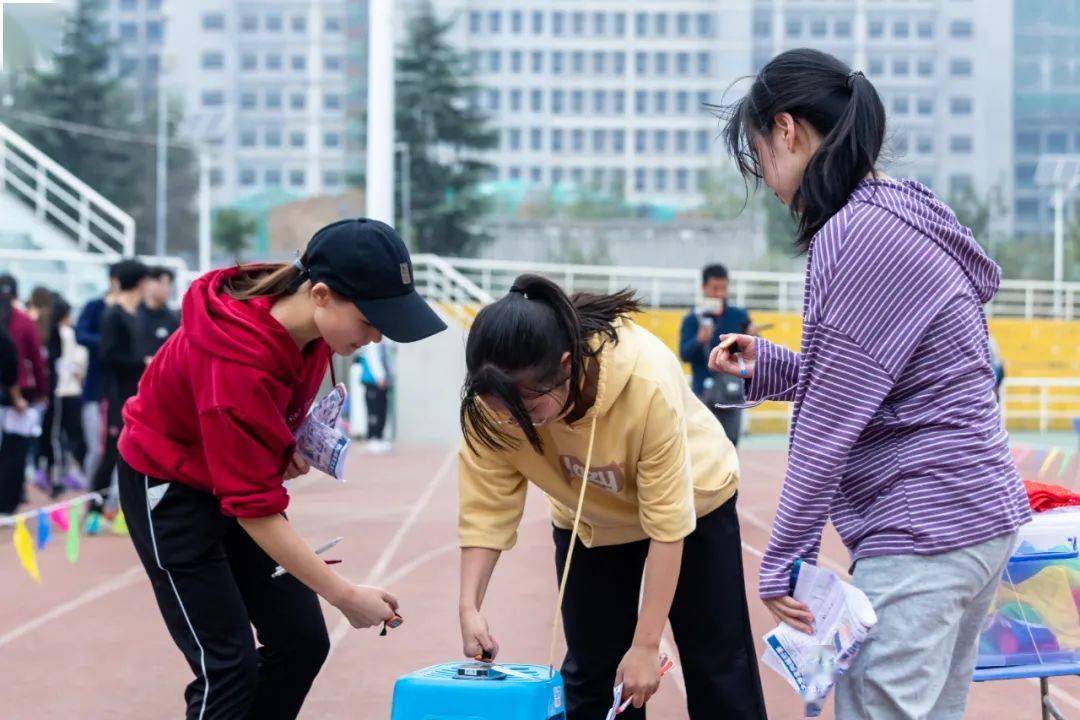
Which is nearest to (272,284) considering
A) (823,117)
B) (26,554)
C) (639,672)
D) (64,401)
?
(639,672)

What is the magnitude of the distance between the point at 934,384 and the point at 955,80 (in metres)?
81.4

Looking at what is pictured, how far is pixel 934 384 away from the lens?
2.56m

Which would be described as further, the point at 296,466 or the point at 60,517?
the point at 60,517

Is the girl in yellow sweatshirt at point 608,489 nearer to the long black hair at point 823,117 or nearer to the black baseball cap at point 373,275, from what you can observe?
the black baseball cap at point 373,275

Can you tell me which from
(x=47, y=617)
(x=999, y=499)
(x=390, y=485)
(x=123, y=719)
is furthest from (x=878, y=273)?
(x=390, y=485)

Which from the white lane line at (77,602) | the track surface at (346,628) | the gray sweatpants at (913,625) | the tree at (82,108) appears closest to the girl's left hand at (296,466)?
the gray sweatpants at (913,625)

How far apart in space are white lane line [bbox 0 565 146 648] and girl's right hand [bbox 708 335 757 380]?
4391 millimetres

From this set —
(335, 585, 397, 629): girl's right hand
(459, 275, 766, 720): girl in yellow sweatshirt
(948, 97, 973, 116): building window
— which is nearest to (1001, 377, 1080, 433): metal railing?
(459, 275, 766, 720): girl in yellow sweatshirt

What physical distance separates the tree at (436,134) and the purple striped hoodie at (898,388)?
4789cm

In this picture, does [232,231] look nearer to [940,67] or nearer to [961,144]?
[940,67]

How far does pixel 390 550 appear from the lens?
9.18 m

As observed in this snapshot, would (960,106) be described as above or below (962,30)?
below

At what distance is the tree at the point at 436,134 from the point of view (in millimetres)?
50500

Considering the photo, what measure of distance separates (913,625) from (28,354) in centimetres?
911
